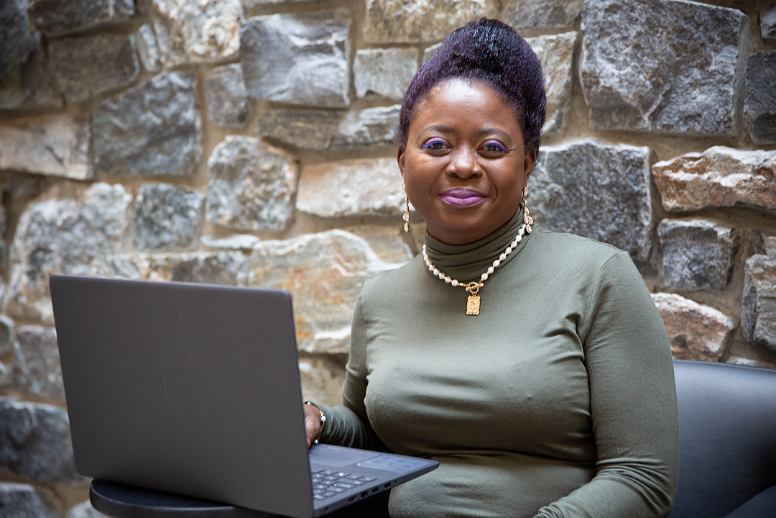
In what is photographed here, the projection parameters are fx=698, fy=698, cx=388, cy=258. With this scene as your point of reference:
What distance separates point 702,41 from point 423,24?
564 millimetres

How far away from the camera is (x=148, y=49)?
1.85m

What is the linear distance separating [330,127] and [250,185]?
0.87ft

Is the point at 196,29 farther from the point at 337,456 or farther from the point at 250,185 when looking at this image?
the point at 337,456

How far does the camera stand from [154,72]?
73.4 inches

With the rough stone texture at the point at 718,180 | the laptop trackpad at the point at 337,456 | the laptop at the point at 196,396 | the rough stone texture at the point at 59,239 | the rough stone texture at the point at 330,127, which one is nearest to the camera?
Answer: the laptop at the point at 196,396

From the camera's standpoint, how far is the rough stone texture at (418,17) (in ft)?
4.80

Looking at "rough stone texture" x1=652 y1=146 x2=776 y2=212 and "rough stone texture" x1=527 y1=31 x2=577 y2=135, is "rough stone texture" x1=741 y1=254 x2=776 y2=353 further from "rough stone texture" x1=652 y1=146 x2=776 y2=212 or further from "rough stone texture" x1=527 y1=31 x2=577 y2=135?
"rough stone texture" x1=527 y1=31 x2=577 y2=135

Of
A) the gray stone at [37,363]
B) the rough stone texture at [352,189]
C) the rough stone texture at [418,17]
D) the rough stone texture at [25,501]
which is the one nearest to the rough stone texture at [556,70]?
the rough stone texture at [418,17]

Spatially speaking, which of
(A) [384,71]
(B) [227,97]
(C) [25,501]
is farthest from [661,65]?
(C) [25,501]

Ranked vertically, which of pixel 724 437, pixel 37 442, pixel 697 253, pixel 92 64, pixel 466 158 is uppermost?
pixel 92 64

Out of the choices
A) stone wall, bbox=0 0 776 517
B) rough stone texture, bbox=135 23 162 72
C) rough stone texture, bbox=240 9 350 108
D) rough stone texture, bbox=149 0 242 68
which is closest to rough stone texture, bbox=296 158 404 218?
stone wall, bbox=0 0 776 517

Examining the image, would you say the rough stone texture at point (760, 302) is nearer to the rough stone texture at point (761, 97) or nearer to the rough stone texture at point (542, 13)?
the rough stone texture at point (761, 97)

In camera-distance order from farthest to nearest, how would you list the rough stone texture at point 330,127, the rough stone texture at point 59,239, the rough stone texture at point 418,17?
the rough stone texture at point 59,239 < the rough stone texture at point 330,127 < the rough stone texture at point 418,17

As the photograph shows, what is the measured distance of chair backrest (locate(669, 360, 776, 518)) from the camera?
103cm
